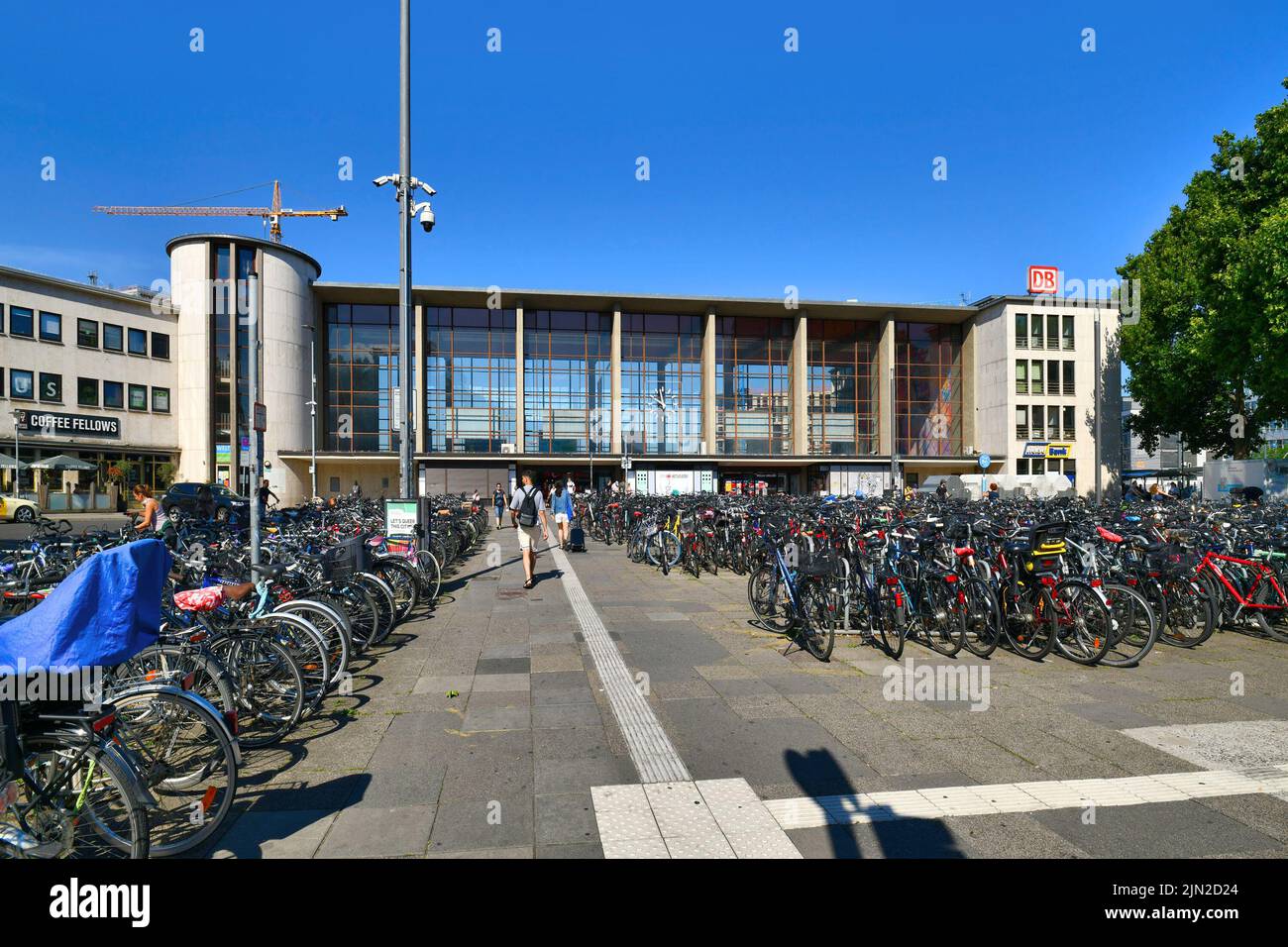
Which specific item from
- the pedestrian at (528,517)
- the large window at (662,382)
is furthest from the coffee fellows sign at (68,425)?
the pedestrian at (528,517)

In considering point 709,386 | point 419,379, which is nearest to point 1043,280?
point 709,386

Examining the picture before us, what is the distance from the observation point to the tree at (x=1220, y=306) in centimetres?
2088

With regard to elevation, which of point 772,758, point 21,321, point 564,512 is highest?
point 21,321

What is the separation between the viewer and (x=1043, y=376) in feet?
154

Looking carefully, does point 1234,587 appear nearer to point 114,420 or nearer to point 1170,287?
point 1170,287

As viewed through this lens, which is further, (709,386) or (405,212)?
(709,386)

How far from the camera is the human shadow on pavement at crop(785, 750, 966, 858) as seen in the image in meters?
2.92

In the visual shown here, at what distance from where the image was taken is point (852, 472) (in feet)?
153

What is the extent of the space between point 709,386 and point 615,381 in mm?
6396

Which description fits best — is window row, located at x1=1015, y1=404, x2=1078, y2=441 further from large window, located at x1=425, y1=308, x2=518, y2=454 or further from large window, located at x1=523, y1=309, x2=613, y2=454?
large window, located at x1=425, y1=308, x2=518, y2=454

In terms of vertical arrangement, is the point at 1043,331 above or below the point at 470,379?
above

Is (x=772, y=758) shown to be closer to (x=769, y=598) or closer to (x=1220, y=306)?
(x=769, y=598)

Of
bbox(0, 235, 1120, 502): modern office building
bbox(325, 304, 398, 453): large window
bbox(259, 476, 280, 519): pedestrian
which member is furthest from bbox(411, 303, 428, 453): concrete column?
bbox(259, 476, 280, 519): pedestrian
